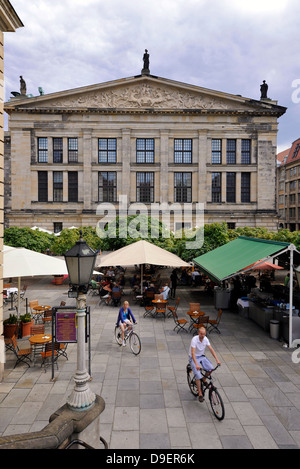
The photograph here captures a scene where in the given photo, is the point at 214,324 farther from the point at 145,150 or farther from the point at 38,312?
the point at 145,150

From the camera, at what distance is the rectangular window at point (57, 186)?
40.4 m

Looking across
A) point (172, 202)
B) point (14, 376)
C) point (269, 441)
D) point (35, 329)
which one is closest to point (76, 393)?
point (269, 441)

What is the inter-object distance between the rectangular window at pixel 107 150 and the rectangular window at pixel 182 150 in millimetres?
7932

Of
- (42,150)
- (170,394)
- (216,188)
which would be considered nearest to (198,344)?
(170,394)

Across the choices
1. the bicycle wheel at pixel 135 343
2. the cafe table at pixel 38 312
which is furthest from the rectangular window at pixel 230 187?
the bicycle wheel at pixel 135 343

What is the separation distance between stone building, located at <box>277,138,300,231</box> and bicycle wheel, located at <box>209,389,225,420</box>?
2283 inches

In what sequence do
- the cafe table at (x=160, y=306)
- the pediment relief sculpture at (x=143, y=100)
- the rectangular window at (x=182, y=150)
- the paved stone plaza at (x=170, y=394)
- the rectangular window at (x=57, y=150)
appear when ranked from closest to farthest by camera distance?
the paved stone plaza at (x=170, y=394)
the cafe table at (x=160, y=306)
the pediment relief sculpture at (x=143, y=100)
the rectangular window at (x=57, y=150)
the rectangular window at (x=182, y=150)

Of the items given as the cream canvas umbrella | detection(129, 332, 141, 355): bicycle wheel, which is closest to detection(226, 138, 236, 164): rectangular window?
the cream canvas umbrella

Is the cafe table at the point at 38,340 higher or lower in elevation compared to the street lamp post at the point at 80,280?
lower

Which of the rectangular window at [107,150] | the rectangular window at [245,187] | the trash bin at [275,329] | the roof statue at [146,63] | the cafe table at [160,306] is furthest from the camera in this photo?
the rectangular window at [245,187]

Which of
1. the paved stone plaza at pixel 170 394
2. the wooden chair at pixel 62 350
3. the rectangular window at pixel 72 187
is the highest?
the rectangular window at pixel 72 187

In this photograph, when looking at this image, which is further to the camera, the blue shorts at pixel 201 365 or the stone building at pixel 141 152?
the stone building at pixel 141 152

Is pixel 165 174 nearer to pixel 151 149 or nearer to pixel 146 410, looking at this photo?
pixel 151 149

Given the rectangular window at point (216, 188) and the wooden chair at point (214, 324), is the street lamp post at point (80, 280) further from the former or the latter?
the rectangular window at point (216, 188)
